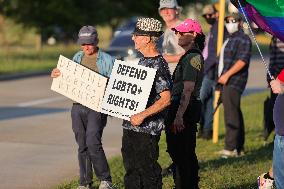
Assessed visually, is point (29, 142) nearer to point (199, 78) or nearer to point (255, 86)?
point (199, 78)

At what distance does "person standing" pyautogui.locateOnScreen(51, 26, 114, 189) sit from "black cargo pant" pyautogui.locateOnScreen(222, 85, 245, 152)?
10.1 ft

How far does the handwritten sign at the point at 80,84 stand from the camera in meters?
8.07

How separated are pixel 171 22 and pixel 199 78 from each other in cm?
259

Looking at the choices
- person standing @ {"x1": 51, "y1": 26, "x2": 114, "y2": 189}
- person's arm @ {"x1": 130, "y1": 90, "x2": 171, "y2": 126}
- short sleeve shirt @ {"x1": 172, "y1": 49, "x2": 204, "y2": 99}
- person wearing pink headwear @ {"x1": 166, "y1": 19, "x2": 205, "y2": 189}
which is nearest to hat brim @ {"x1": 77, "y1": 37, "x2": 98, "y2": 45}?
person standing @ {"x1": 51, "y1": 26, "x2": 114, "y2": 189}

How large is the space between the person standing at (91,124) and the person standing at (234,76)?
2.95 metres

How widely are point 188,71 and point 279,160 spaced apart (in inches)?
50.0

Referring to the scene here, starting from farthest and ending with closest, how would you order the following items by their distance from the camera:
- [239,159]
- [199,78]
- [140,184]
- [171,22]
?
1. [239,159]
2. [171,22]
3. [199,78]
4. [140,184]

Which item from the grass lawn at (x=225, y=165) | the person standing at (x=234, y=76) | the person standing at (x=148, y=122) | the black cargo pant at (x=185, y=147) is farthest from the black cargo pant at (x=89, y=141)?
the person standing at (x=234, y=76)

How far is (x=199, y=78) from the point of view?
749cm

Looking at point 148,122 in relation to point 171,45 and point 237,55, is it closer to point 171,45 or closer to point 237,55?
point 171,45

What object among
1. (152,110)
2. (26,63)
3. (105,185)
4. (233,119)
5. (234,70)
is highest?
(152,110)

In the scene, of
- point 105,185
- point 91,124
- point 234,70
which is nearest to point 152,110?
point 91,124

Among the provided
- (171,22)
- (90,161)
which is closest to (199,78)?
(90,161)

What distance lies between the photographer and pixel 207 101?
Result: 41.0ft
